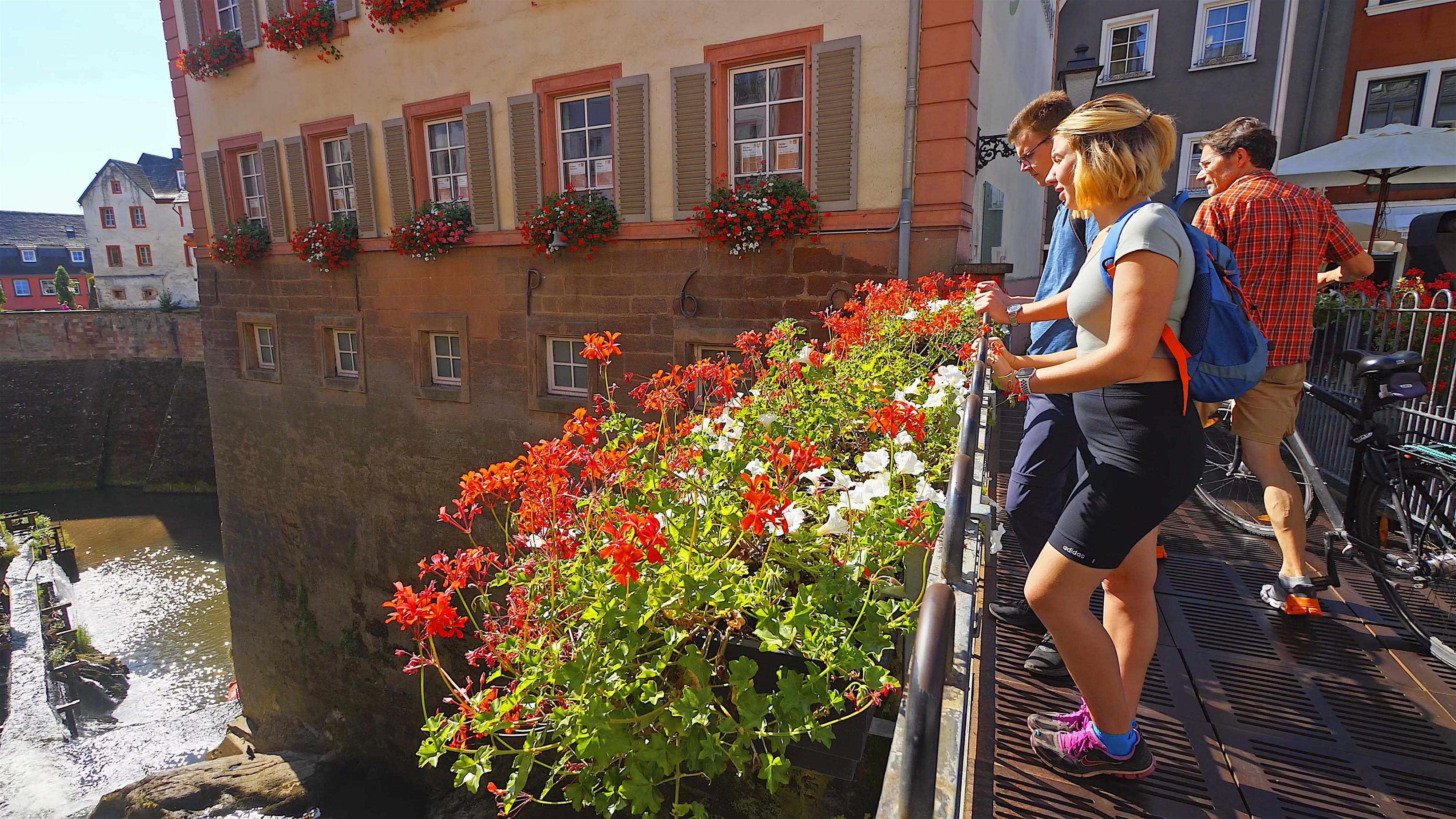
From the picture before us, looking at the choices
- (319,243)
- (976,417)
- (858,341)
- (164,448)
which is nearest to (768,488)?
(976,417)

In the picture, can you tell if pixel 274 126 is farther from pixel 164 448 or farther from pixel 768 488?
pixel 164 448

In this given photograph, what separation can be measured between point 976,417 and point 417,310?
9.06 meters

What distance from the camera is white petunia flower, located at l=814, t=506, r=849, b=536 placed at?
5.79 ft

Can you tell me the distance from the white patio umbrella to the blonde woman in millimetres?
7042

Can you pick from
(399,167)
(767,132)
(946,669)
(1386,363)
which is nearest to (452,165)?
(399,167)

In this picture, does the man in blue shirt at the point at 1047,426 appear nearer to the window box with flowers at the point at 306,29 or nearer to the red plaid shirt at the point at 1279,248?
the red plaid shirt at the point at 1279,248

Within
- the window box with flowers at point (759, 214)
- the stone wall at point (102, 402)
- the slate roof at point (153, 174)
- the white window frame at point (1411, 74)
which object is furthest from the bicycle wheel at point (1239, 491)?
the slate roof at point (153, 174)

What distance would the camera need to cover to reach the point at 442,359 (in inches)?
380

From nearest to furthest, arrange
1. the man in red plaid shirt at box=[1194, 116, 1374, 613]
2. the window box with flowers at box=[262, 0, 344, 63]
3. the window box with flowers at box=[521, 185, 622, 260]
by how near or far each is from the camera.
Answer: the man in red plaid shirt at box=[1194, 116, 1374, 613] < the window box with flowers at box=[521, 185, 622, 260] < the window box with flowers at box=[262, 0, 344, 63]

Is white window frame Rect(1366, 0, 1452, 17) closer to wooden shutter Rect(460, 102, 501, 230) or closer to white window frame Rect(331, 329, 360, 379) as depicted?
wooden shutter Rect(460, 102, 501, 230)

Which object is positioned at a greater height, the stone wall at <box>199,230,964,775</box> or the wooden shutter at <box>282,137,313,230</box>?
the wooden shutter at <box>282,137,313,230</box>

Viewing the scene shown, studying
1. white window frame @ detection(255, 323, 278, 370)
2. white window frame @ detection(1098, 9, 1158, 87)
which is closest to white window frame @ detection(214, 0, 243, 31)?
white window frame @ detection(255, 323, 278, 370)

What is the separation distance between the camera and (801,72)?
6750mm

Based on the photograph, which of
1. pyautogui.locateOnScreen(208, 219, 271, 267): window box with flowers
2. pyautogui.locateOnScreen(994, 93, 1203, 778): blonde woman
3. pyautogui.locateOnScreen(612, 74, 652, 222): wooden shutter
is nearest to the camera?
pyautogui.locateOnScreen(994, 93, 1203, 778): blonde woman
